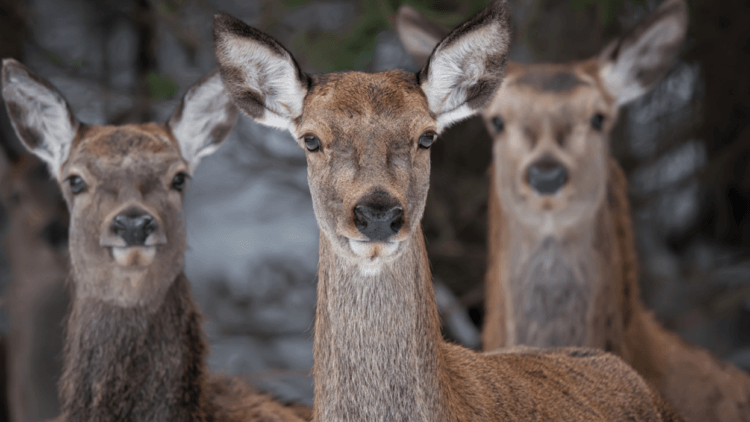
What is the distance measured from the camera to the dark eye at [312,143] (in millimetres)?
2359

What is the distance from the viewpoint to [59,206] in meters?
5.44

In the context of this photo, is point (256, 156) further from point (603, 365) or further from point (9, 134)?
point (603, 365)

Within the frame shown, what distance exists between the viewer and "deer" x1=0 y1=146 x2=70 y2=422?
446 cm

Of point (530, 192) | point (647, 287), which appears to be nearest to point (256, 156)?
point (530, 192)

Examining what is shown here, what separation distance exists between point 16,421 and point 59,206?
169cm

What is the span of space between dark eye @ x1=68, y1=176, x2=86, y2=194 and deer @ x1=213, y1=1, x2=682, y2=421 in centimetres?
104

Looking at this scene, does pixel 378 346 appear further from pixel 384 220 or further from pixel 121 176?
pixel 121 176

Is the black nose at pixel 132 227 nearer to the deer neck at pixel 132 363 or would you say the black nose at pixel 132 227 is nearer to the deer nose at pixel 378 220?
the deer neck at pixel 132 363

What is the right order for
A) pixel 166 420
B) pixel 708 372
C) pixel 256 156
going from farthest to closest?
pixel 256 156 → pixel 708 372 → pixel 166 420

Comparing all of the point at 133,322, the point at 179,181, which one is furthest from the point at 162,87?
the point at 133,322

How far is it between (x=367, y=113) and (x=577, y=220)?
1.82 m

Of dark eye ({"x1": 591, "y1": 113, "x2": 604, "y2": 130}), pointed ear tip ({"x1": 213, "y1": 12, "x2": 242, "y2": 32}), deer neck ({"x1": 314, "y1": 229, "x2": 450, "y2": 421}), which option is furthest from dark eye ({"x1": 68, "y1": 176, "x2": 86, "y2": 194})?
dark eye ({"x1": 591, "y1": 113, "x2": 604, "y2": 130})

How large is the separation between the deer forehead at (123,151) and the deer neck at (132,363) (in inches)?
21.3

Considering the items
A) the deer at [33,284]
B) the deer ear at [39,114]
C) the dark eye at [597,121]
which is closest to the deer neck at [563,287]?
the dark eye at [597,121]
